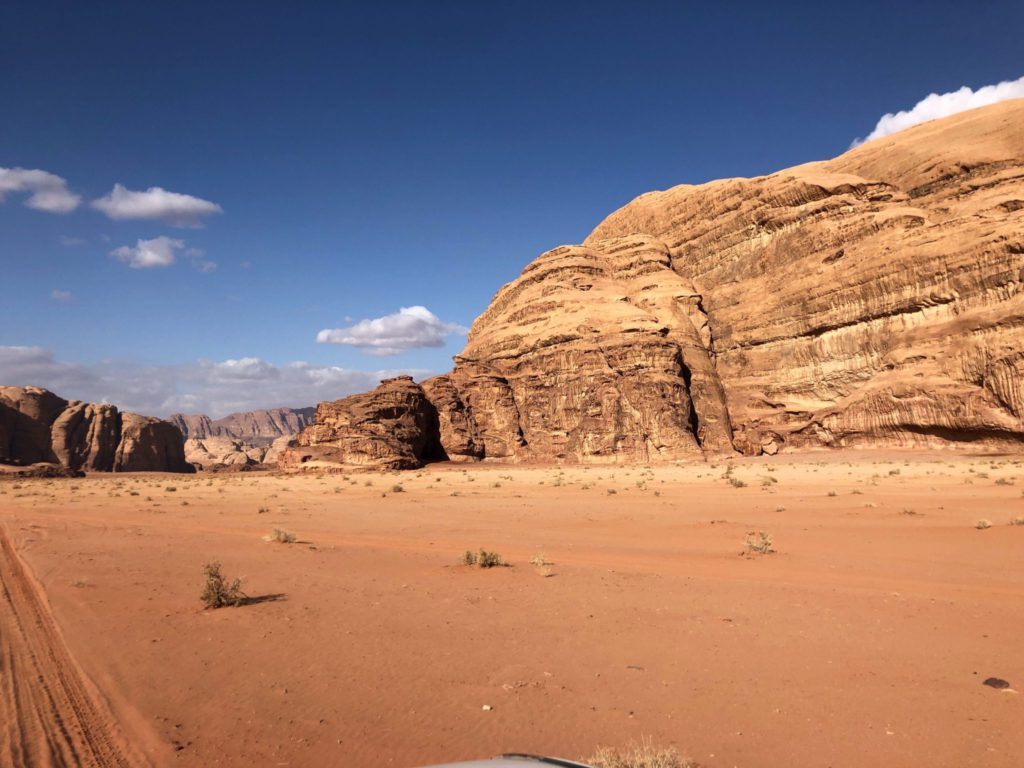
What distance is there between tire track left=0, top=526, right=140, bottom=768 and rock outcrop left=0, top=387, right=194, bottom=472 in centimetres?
8702

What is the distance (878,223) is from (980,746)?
57.3m

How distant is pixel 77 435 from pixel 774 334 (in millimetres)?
94659

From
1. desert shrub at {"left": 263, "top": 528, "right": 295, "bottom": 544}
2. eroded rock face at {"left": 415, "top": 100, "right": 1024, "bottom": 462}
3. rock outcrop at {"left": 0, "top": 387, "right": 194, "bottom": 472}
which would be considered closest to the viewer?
desert shrub at {"left": 263, "top": 528, "right": 295, "bottom": 544}

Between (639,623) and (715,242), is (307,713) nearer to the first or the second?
(639,623)

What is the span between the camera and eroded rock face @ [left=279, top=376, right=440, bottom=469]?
171 ft

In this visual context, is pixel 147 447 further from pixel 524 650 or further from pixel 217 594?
pixel 524 650

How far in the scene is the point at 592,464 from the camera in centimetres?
5428

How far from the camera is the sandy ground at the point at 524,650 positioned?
3969 millimetres

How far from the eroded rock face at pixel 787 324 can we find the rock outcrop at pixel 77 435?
5577cm

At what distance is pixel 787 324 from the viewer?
55656 millimetres

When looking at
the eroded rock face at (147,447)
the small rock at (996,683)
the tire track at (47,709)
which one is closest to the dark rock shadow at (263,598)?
the tire track at (47,709)

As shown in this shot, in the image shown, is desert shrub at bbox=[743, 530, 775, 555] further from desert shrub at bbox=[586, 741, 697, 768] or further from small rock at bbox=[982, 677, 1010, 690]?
desert shrub at bbox=[586, 741, 697, 768]

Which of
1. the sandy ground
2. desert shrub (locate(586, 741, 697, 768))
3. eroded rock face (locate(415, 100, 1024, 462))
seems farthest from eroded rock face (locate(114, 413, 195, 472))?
desert shrub (locate(586, 741, 697, 768))

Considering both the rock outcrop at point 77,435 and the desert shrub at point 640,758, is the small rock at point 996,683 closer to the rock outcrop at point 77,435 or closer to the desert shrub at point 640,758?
the desert shrub at point 640,758
